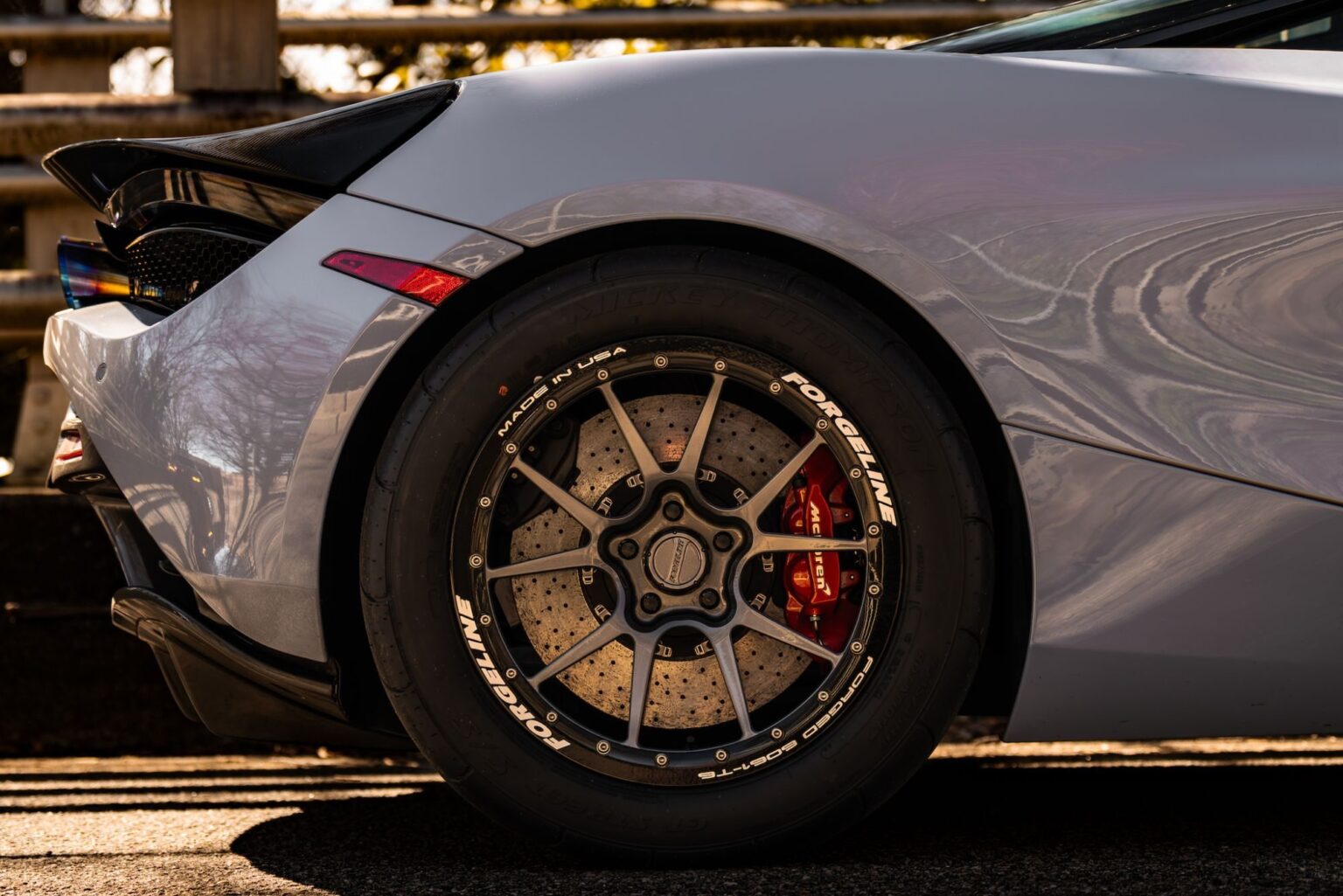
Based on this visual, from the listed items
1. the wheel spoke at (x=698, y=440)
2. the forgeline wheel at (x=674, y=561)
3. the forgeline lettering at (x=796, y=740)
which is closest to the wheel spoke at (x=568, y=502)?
the forgeline wheel at (x=674, y=561)

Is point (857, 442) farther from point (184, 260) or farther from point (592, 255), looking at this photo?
point (184, 260)

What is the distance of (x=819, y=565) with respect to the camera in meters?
1.87

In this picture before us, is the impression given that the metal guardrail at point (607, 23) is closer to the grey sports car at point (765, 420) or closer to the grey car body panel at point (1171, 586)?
the grey sports car at point (765, 420)

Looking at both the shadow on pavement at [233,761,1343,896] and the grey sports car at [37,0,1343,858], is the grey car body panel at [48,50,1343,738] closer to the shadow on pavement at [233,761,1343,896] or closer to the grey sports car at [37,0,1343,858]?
the grey sports car at [37,0,1343,858]

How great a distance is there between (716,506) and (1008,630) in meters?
0.48

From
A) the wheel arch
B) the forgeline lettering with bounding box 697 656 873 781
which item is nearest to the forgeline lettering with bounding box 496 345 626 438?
the wheel arch

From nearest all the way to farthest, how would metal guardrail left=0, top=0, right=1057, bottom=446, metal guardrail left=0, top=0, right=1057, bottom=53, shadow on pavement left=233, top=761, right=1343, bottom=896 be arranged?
shadow on pavement left=233, top=761, right=1343, bottom=896 → metal guardrail left=0, top=0, right=1057, bottom=446 → metal guardrail left=0, top=0, right=1057, bottom=53

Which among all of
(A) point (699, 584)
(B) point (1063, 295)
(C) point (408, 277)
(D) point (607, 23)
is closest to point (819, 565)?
(A) point (699, 584)

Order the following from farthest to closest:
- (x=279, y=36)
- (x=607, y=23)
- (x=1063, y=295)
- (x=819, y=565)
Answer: (x=607, y=23)
(x=279, y=36)
(x=819, y=565)
(x=1063, y=295)

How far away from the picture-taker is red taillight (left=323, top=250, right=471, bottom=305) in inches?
70.1

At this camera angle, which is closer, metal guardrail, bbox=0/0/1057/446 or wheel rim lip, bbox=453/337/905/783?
wheel rim lip, bbox=453/337/905/783

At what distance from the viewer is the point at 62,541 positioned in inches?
124

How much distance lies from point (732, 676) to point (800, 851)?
274 mm

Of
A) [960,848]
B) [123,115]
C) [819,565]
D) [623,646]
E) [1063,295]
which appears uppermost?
[123,115]
